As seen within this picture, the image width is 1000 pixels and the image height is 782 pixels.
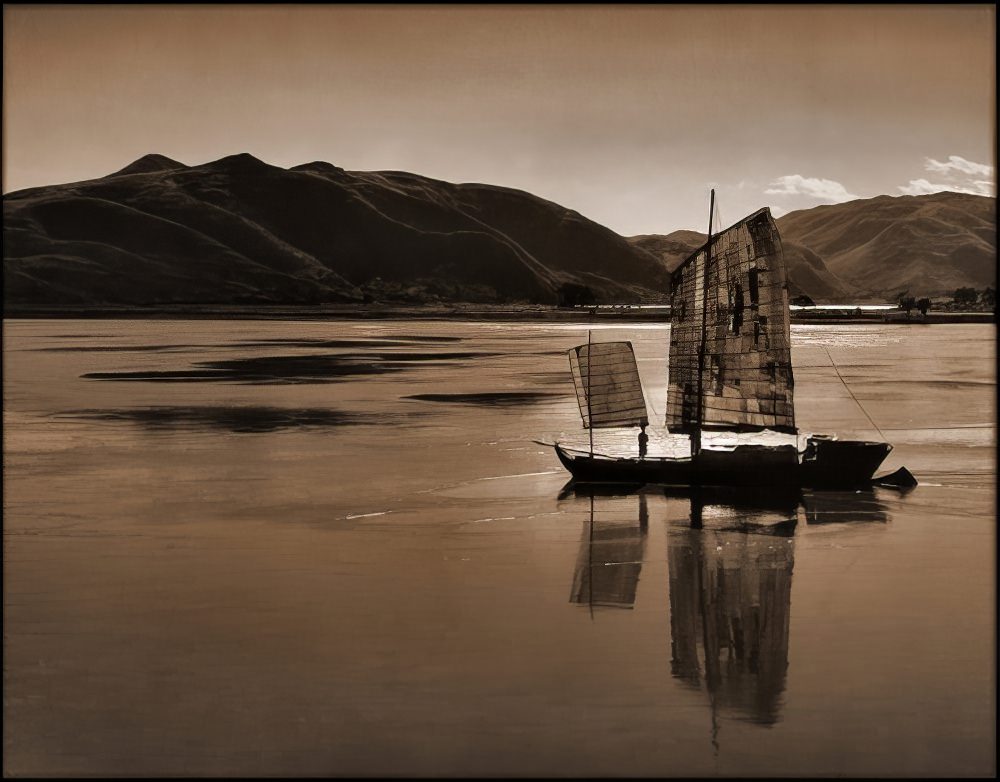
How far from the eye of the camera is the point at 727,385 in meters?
33.9

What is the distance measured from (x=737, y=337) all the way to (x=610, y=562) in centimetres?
1289

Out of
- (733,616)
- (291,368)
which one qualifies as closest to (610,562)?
(733,616)

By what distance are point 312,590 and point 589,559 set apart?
221 inches

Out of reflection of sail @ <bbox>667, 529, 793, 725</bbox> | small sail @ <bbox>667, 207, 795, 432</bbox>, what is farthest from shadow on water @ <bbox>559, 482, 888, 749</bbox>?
small sail @ <bbox>667, 207, 795, 432</bbox>

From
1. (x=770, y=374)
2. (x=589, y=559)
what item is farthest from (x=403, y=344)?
(x=589, y=559)

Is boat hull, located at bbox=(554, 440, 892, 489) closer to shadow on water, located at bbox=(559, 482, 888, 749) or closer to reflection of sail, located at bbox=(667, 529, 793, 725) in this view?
shadow on water, located at bbox=(559, 482, 888, 749)

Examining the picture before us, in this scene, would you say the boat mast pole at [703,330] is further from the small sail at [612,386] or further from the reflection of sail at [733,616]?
the reflection of sail at [733,616]

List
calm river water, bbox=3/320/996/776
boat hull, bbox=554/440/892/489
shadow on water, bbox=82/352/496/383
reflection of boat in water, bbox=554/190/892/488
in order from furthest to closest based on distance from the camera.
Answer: shadow on water, bbox=82/352/496/383, reflection of boat in water, bbox=554/190/892/488, boat hull, bbox=554/440/892/489, calm river water, bbox=3/320/996/776

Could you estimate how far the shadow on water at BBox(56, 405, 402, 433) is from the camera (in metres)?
46.2

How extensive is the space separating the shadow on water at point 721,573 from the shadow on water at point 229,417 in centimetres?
1819

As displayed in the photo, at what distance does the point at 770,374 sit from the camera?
32.5 m

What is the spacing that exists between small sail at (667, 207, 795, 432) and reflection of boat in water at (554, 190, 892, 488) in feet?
0.09

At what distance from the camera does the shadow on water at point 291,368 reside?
233ft

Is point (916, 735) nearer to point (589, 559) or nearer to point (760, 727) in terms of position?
point (760, 727)
